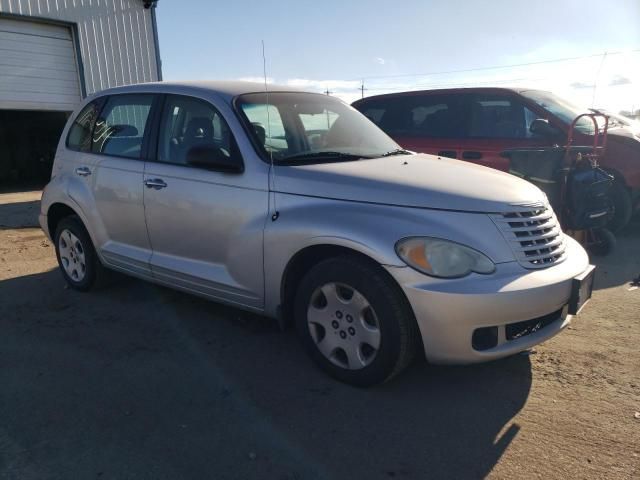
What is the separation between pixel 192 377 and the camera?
3.19m

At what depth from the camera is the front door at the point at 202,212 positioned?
3.34 metres

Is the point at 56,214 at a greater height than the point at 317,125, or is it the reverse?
the point at 317,125

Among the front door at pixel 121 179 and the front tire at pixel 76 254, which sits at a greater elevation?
the front door at pixel 121 179

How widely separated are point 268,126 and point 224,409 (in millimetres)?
1882

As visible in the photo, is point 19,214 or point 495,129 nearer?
point 495,129

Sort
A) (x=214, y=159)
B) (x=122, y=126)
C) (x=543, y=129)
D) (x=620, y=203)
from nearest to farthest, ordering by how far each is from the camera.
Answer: (x=214, y=159) → (x=122, y=126) → (x=543, y=129) → (x=620, y=203)

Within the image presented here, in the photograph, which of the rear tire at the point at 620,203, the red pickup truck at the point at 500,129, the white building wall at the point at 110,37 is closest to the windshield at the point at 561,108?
the red pickup truck at the point at 500,129

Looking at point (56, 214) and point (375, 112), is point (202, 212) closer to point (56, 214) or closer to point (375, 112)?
point (56, 214)

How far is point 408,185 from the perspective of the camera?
9.61 ft

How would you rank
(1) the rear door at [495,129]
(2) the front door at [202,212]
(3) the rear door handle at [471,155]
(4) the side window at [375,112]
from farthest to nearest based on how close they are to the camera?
(4) the side window at [375,112], (3) the rear door handle at [471,155], (1) the rear door at [495,129], (2) the front door at [202,212]

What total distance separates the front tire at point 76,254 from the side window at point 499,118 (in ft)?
15.7

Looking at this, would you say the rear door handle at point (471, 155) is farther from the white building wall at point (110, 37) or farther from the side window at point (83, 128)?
the white building wall at point (110, 37)

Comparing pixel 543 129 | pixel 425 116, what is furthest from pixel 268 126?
pixel 425 116

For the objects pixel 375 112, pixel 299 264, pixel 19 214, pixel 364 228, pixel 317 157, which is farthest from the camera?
pixel 19 214
